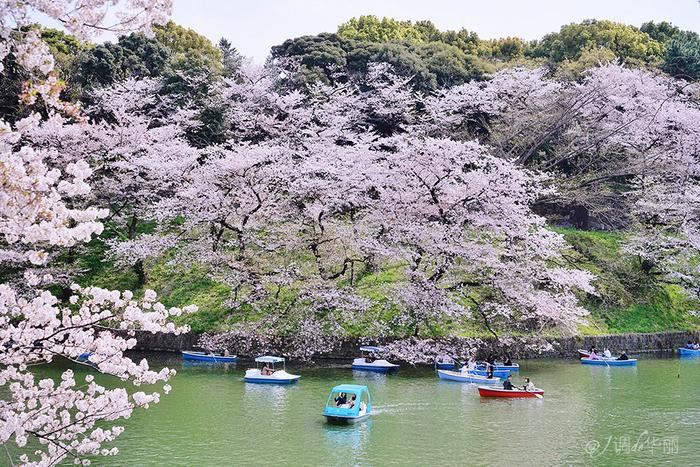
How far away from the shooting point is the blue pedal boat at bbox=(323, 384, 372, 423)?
53.2 feet

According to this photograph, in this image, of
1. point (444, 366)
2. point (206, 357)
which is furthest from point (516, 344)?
point (206, 357)

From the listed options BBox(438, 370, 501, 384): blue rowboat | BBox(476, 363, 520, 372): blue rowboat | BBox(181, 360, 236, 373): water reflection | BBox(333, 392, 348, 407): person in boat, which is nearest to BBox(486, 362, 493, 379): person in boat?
BBox(438, 370, 501, 384): blue rowboat

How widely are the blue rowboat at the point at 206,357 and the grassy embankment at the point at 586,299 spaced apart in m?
2.32

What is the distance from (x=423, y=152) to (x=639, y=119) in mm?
Result: 16985

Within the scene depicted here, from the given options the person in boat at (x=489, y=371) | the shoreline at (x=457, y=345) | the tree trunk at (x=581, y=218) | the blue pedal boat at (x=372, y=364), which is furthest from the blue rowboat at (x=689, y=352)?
the blue pedal boat at (x=372, y=364)

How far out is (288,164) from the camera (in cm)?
3083

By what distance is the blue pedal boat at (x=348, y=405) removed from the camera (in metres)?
16.2

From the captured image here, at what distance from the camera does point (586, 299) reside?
104 ft

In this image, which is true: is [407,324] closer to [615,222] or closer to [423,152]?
[423,152]

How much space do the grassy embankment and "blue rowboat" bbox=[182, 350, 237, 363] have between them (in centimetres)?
232

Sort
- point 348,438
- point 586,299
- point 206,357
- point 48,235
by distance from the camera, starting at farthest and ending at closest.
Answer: point 586,299 → point 206,357 → point 348,438 → point 48,235

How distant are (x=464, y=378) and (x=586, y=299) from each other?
41.2 ft

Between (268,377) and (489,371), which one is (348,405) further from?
(489,371)

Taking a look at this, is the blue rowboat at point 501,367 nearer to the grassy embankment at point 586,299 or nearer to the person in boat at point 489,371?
the person in boat at point 489,371
